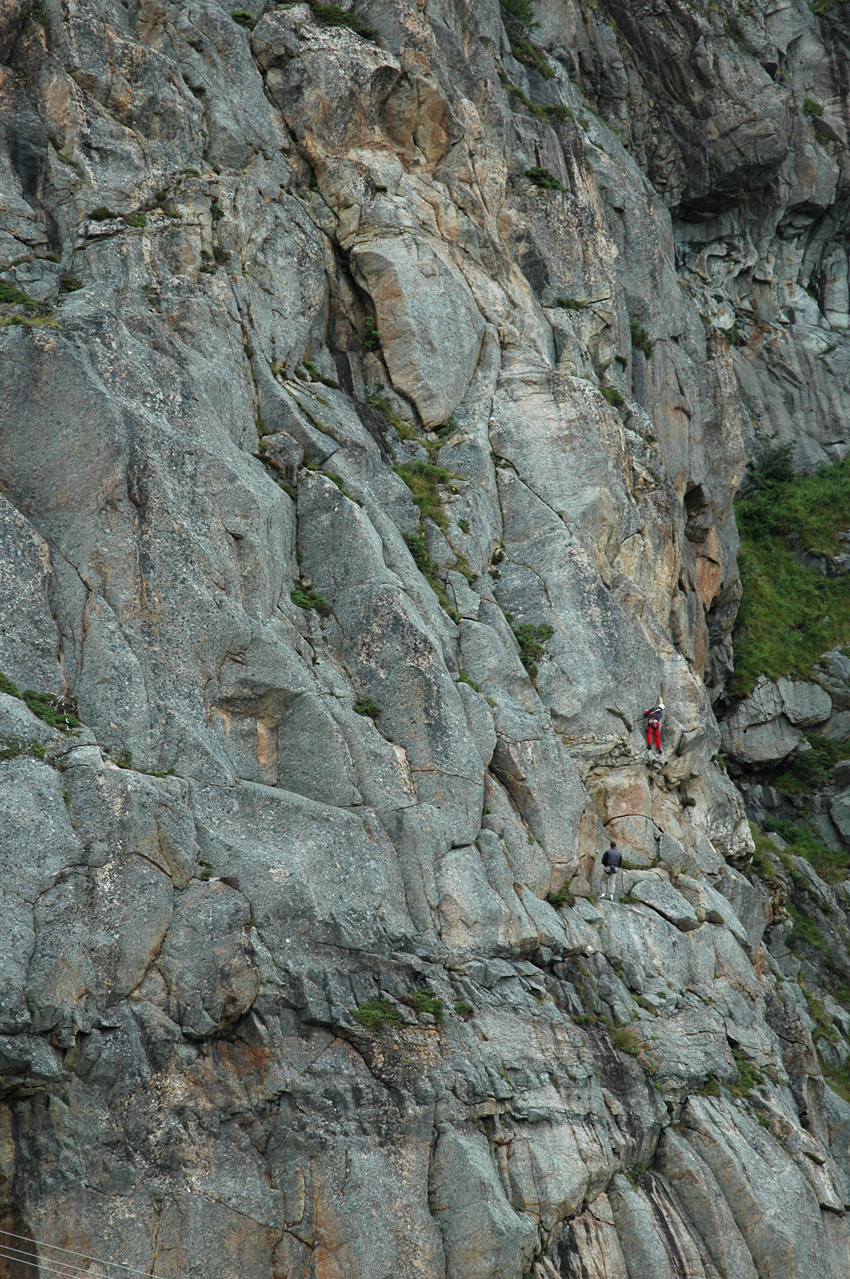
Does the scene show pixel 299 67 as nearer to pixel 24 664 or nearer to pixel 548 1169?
pixel 24 664

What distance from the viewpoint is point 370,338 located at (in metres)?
30.1

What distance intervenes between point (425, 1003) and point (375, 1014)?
111 cm

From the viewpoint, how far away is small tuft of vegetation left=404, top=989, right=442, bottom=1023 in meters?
19.0

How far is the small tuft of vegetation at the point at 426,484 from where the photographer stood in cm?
Answer: 2736

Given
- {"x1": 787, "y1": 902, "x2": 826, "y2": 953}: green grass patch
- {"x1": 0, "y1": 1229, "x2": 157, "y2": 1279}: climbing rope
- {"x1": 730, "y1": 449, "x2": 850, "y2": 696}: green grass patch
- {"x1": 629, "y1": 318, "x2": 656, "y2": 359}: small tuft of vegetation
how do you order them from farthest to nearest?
1. {"x1": 730, "y1": 449, "x2": 850, "y2": 696}: green grass patch
2. {"x1": 629, "y1": 318, "x2": 656, "y2": 359}: small tuft of vegetation
3. {"x1": 787, "y1": 902, "x2": 826, "y2": 953}: green grass patch
4. {"x1": 0, "y1": 1229, "x2": 157, "y2": 1279}: climbing rope

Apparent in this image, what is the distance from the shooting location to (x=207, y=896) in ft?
56.9

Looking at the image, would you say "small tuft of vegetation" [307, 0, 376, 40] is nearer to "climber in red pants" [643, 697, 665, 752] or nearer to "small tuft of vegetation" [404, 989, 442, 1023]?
"climber in red pants" [643, 697, 665, 752]

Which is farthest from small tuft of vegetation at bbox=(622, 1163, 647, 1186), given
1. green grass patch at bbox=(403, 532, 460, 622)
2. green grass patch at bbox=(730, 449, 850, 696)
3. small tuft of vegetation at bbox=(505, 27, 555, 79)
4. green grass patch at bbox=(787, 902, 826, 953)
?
small tuft of vegetation at bbox=(505, 27, 555, 79)

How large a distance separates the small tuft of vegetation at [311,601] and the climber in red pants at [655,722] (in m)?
9.70

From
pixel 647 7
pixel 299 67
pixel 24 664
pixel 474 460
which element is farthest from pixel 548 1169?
pixel 647 7

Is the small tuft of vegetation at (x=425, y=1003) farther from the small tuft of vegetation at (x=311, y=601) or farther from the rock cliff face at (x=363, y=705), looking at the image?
the small tuft of vegetation at (x=311, y=601)

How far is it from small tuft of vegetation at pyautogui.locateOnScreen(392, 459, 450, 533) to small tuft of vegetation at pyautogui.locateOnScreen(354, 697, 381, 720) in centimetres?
629

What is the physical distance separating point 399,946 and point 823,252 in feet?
166

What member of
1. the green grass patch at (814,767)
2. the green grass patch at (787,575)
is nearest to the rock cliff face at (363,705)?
the green grass patch at (814,767)
